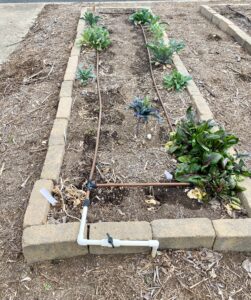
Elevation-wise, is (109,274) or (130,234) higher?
(130,234)

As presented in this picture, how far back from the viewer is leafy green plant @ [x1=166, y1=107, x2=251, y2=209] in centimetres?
270

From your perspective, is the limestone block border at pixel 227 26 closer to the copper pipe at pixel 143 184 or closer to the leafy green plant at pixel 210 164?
the leafy green plant at pixel 210 164

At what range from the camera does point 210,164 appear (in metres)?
2.74

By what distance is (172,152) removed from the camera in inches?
122

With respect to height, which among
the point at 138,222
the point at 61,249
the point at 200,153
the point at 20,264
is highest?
the point at 200,153

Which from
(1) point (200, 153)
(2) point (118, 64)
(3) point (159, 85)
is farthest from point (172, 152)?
(2) point (118, 64)

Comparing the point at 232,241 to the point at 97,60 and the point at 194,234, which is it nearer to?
the point at 194,234

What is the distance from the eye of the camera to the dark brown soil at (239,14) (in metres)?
6.36

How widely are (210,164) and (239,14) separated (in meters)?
5.26

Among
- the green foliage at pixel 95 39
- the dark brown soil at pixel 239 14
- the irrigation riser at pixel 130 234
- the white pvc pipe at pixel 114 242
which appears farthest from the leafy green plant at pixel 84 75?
the dark brown soil at pixel 239 14

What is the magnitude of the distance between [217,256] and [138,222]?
62cm

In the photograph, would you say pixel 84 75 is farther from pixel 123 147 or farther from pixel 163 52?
pixel 123 147

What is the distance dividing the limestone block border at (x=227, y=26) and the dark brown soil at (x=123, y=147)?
5.66 feet

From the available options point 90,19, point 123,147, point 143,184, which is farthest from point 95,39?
Result: point 143,184
